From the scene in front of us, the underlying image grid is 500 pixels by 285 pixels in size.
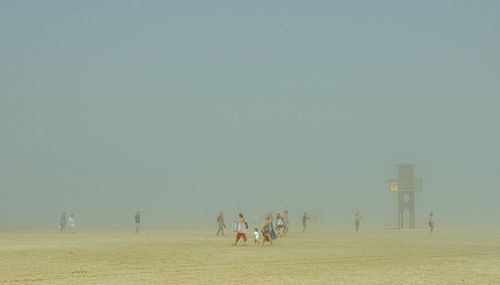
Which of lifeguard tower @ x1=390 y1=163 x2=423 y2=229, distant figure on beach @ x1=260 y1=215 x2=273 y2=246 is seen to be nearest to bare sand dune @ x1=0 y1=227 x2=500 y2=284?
distant figure on beach @ x1=260 y1=215 x2=273 y2=246

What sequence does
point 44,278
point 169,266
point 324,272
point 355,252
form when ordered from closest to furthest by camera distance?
point 44,278, point 324,272, point 169,266, point 355,252

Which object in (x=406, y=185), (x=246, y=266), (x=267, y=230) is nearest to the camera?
(x=246, y=266)

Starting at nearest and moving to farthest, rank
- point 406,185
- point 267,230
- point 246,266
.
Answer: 1. point 246,266
2. point 267,230
3. point 406,185

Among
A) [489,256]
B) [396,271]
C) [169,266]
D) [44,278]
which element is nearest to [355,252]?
[489,256]

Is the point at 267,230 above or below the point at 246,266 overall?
above

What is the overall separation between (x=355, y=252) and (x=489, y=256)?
5339mm

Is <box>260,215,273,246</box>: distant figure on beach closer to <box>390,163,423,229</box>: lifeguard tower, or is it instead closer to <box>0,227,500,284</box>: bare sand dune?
<box>0,227,500,284</box>: bare sand dune

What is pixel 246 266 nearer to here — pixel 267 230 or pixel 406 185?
pixel 267 230

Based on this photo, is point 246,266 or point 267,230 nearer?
point 246,266

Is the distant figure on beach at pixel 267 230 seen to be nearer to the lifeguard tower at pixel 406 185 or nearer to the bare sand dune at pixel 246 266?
the bare sand dune at pixel 246 266

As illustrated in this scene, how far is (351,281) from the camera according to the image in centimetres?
1764

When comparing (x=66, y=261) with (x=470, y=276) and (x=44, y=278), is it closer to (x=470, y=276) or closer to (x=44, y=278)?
(x=44, y=278)

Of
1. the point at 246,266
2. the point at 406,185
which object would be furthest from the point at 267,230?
the point at 406,185

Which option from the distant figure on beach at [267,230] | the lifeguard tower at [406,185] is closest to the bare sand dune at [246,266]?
the distant figure on beach at [267,230]
